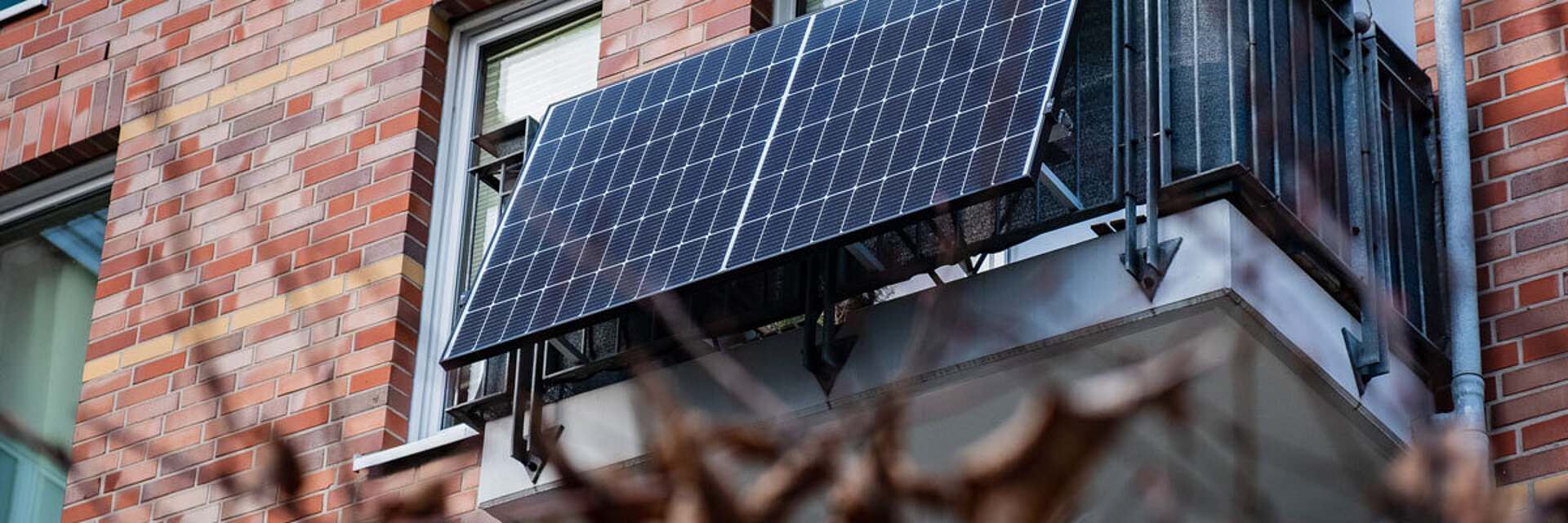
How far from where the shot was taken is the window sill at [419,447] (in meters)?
6.96

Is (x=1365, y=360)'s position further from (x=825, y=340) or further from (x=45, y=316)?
(x=45, y=316)

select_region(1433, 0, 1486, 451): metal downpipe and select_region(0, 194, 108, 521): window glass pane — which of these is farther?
select_region(0, 194, 108, 521): window glass pane

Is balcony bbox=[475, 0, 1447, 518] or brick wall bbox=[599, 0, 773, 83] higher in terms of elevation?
brick wall bbox=[599, 0, 773, 83]

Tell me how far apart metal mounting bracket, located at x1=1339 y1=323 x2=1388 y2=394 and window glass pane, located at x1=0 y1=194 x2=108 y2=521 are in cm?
472

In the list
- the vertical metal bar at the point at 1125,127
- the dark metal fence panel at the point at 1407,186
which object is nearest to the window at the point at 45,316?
the vertical metal bar at the point at 1125,127

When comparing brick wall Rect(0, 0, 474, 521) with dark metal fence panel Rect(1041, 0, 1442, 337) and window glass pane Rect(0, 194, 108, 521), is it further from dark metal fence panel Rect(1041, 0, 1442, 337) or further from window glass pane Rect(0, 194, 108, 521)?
dark metal fence panel Rect(1041, 0, 1442, 337)

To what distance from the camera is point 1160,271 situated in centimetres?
505

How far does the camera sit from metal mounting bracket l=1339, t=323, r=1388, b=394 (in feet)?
17.4

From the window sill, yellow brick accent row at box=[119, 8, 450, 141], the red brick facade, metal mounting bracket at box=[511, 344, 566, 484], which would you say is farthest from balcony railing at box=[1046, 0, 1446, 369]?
yellow brick accent row at box=[119, 8, 450, 141]

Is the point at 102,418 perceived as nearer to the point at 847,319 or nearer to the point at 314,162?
the point at 314,162

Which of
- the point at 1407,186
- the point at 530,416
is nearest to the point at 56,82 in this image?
the point at 530,416

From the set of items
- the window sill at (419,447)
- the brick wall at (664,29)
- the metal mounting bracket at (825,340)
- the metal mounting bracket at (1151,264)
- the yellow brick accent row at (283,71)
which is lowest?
the metal mounting bracket at (1151,264)

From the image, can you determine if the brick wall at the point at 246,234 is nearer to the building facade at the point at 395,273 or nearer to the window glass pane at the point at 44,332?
the building facade at the point at 395,273

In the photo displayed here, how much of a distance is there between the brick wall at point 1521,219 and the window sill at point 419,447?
2874 millimetres
